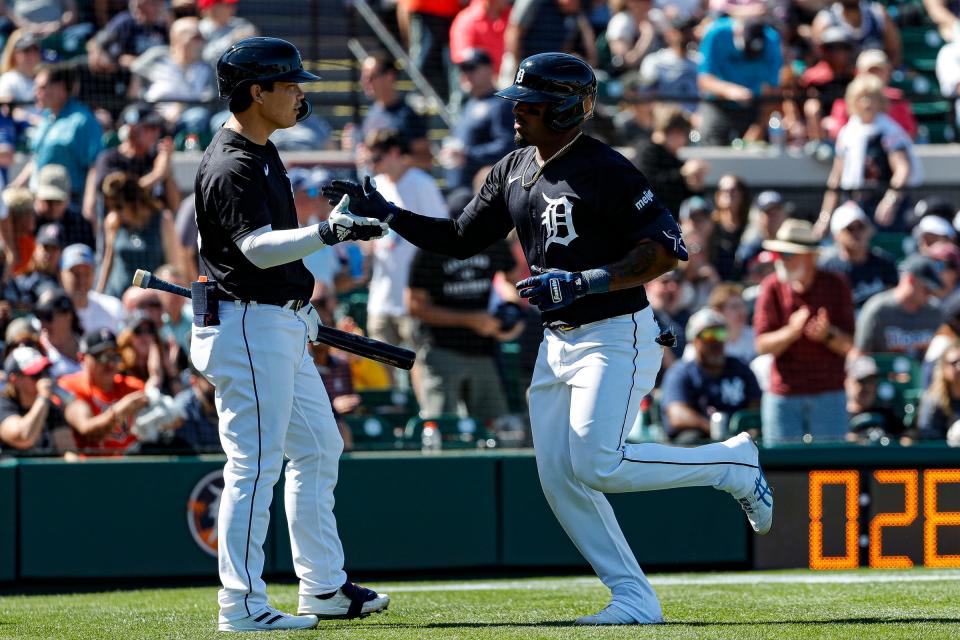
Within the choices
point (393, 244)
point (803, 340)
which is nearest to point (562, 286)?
point (803, 340)

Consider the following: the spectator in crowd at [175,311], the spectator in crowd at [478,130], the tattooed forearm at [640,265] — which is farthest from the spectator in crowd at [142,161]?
the tattooed forearm at [640,265]

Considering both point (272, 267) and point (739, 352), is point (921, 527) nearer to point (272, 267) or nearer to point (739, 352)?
point (739, 352)

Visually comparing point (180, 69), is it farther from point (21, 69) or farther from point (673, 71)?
point (673, 71)

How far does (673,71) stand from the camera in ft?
43.3

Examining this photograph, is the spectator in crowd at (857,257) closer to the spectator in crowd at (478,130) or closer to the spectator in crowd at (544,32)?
the spectator in crowd at (478,130)

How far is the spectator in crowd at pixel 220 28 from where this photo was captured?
12655mm

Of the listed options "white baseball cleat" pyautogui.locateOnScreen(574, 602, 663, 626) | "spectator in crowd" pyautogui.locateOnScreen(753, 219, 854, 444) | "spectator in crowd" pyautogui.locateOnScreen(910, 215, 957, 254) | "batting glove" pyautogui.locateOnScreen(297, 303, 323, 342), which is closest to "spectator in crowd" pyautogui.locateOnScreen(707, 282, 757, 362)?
"spectator in crowd" pyautogui.locateOnScreen(753, 219, 854, 444)

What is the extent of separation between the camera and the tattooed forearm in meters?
5.34

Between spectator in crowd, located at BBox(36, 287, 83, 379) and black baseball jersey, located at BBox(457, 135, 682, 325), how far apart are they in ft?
14.0

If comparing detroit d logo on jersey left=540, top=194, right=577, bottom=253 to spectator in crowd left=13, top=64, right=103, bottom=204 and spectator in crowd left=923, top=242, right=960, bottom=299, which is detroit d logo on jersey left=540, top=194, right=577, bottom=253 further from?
spectator in crowd left=923, top=242, right=960, bottom=299

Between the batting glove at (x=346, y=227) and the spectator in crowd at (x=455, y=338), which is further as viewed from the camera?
the spectator in crowd at (x=455, y=338)

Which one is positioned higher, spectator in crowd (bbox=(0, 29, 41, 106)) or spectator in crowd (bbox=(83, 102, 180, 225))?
spectator in crowd (bbox=(0, 29, 41, 106))

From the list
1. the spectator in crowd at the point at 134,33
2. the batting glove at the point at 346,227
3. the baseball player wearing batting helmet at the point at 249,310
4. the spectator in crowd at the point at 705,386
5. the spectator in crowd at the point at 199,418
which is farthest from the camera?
the spectator in crowd at the point at 134,33

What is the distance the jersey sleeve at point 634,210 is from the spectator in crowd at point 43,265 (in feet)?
16.7
